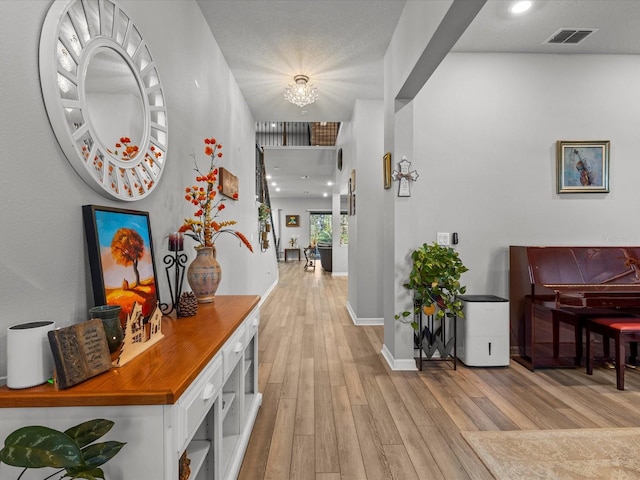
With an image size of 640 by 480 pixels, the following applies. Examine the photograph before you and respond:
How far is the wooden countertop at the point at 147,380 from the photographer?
846 mm

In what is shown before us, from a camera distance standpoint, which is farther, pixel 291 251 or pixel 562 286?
pixel 291 251

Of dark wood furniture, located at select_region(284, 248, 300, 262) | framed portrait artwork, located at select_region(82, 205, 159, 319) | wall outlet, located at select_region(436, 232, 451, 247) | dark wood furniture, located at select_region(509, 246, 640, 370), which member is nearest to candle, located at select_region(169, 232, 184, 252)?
framed portrait artwork, located at select_region(82, 205, 159, 319)

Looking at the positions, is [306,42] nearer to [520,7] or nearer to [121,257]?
[520,7]

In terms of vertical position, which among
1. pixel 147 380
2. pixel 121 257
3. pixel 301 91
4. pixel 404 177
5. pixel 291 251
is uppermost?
pixel 301 91

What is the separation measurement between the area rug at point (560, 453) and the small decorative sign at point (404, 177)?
188 cm

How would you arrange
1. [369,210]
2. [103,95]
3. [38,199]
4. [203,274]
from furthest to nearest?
1. [369,210]
2. [203,274]
3. [103,95]
4. [38,199]

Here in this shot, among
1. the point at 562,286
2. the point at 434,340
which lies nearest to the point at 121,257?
the point at 434,340

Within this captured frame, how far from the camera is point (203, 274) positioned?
1920mm

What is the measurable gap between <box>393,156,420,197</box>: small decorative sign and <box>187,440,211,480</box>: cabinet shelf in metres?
2.37

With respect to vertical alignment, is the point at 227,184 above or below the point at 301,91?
below

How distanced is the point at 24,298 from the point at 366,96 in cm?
423

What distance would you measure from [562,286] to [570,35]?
2277mm

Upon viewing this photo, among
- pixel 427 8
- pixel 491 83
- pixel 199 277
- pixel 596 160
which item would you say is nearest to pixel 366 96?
pixel 491 83

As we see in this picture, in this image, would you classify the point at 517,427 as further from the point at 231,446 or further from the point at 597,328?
the point at 231,446
